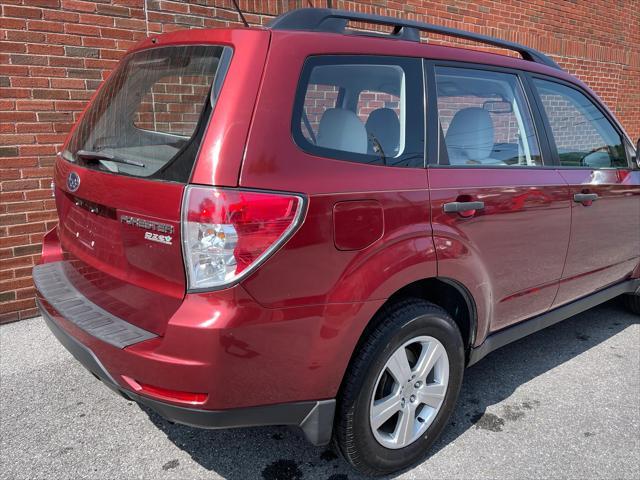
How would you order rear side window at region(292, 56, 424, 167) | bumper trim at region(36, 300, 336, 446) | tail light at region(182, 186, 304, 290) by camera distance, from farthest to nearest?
rear side window at region(292, 56, 424, 167), bumper trim at region(36, 300, 336, 446), tail light at region(182, 186, 304, 290)

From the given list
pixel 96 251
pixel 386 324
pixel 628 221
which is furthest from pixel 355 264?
pixel 628 221

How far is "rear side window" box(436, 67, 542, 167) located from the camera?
2.46 meters

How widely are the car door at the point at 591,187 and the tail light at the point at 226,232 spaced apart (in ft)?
6.64

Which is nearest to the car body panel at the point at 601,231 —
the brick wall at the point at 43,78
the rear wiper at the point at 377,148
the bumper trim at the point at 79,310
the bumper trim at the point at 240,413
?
the rear wiper at the point at 377,148

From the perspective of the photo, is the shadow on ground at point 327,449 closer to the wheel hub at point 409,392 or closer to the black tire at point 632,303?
the wheel hub at point 409,392

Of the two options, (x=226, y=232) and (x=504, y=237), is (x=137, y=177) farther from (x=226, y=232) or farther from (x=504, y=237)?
(x=504, y=237)

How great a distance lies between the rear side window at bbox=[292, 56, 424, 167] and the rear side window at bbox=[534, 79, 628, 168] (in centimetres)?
113

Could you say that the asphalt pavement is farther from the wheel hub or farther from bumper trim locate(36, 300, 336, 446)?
bumper trim locate(36, 300, 336, 446)

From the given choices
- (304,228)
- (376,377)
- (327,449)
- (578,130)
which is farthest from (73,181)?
(578,130)

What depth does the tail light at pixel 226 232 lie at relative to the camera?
1689mm

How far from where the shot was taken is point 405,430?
230 cm

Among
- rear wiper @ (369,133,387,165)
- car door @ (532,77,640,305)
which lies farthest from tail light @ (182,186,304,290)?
car door @ (532,77,640,305)

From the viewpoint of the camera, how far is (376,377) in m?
2.10

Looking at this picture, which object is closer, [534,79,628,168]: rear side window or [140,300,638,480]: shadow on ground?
[140,300,638,480]: shadow on ground
